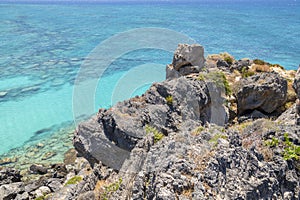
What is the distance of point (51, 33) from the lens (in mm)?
64438

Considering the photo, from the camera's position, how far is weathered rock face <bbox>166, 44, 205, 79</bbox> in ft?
55.0

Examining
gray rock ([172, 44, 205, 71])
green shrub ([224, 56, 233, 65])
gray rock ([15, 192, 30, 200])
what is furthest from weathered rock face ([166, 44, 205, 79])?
gray rock ([15, 192, 30, 200])

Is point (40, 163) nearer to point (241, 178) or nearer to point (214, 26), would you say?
point (241, 178)

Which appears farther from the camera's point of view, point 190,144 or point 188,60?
point 188,60

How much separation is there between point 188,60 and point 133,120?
825 cm

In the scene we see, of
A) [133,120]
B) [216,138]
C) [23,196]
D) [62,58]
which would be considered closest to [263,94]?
[133,120]

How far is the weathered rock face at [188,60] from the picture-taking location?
1677 centimetres

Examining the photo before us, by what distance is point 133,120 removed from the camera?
10.2 m

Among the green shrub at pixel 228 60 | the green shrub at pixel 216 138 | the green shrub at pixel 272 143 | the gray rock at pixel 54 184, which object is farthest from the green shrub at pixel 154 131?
the green shrub at pixel 228 60

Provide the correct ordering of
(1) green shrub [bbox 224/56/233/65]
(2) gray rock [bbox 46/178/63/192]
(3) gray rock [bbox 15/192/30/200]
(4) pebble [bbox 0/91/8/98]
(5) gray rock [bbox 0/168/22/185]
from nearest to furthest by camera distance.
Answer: (3) gray rock [bbox 15/192/30/200] < (2) gray rock [bbox 46/178/63/192] < (5) gray rock [bbox 0/168/22/185] < (1) green shrub [bbox 224/56/233/65] < (4) pebble [bbox 0/91/8/98]

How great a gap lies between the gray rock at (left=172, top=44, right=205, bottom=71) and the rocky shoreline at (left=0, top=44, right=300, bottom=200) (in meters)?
0.07

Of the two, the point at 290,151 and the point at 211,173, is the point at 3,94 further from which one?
the point at 290,151

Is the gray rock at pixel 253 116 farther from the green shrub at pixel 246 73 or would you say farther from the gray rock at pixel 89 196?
the gray rock at pixel 89 196

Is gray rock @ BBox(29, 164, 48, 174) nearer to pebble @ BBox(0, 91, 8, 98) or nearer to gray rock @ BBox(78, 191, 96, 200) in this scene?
gray rock @ BBox(78, 191, 96, 200)
